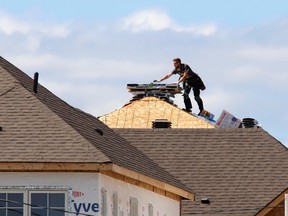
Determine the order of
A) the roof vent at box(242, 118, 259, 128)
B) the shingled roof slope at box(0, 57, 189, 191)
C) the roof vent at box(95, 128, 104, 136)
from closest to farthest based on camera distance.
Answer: the shingled roof slope at box(0, 57, 189, 191)
the roof vent at box(95, 128, 104, 136)
the roof vent at box(242, 118, 259, 128)

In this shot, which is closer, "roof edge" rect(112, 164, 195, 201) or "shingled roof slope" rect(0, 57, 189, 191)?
"shingled roof slope" rect(0, 57, 189, 191)

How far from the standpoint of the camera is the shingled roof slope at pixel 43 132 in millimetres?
38562

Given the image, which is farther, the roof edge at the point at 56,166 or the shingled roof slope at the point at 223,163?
the shingled roof slope at the point at 223,163

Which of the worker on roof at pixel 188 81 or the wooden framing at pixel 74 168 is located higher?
the worker on roof at pixel 188 81

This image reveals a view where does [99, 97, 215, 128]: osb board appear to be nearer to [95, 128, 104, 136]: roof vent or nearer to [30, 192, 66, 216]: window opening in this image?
[95, 128, 104, 136]: roof vent

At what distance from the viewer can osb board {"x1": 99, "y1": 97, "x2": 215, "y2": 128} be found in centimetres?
6469

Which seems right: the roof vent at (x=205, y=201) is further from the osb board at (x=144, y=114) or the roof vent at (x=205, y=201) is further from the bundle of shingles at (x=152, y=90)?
the bundle of shingles at (x=152, y=90)

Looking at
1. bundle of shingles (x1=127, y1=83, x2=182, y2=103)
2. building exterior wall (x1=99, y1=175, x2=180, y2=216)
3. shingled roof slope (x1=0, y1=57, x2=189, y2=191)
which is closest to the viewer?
shingled roof slope (x1=0, y1=57, x2=189, y2=191)

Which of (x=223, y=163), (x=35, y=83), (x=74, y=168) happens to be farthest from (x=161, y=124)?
(x=74, y=168)

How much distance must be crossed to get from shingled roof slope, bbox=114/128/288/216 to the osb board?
597cm

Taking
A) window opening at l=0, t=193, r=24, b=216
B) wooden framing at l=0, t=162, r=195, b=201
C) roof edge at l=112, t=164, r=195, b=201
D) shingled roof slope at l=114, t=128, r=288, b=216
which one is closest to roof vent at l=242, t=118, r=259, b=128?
shingled roof slope at l=114, t=128, r=288, b=216

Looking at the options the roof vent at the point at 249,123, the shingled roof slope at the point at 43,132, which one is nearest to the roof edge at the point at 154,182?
the shingled roof slope at the point at 43,132

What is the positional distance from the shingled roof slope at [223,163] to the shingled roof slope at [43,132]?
374 inches

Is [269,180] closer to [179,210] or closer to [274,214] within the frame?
[274,214]
